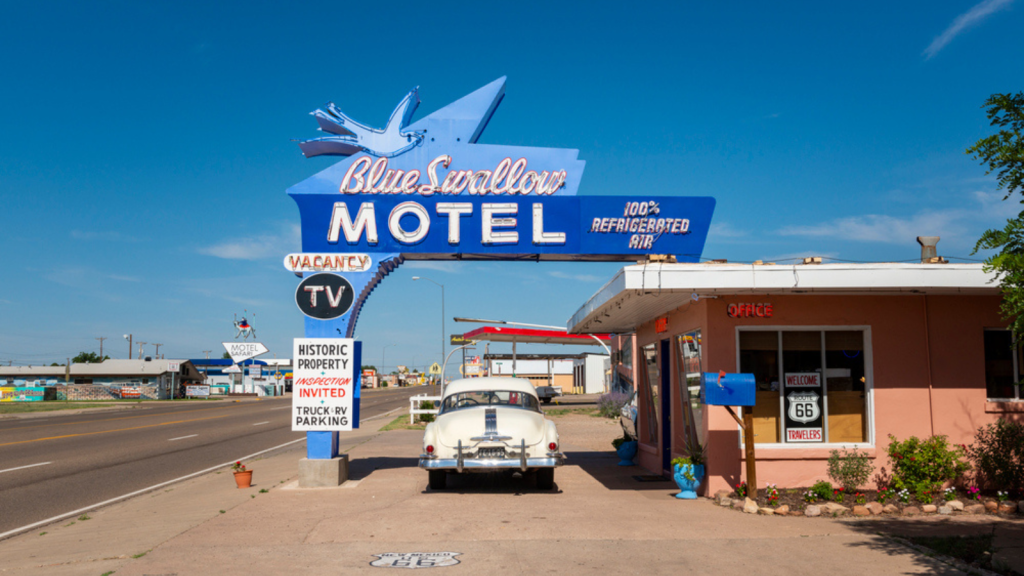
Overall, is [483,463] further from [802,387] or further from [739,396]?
[802,387]

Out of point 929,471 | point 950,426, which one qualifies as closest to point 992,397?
point 950,426

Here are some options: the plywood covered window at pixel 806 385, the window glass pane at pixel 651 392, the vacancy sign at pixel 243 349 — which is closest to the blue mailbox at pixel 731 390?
the plywood covered window at pixel 806 385

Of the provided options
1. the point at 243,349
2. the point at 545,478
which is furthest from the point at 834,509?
the point at 243,349

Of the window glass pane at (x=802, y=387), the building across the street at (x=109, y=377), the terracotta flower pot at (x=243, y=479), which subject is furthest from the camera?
the building across the street at (x=109, y=377)

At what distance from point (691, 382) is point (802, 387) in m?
1.72

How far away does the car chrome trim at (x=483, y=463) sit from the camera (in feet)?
35.8

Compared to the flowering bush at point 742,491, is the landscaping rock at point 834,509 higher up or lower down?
lower down

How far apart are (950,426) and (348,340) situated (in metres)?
9.30

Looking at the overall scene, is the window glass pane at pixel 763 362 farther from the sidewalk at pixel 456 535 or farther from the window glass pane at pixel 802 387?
the sidewalk at pixel 456 535

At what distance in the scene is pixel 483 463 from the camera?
10.9 m

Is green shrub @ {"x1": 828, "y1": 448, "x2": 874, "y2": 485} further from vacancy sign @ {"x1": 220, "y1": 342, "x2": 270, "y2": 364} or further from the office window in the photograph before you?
vacancy sign @ {"x1": 220, "y1": 342, "x2": 270, "y2": 364}

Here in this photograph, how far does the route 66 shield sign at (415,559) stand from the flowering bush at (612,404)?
2356 centimetres

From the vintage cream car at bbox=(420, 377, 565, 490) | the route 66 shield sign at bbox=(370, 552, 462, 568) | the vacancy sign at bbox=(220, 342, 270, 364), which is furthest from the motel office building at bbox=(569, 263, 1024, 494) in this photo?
the vacancy sign at bbox=(220, 342, 270, 364)

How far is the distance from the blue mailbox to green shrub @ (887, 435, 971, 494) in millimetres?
2366
